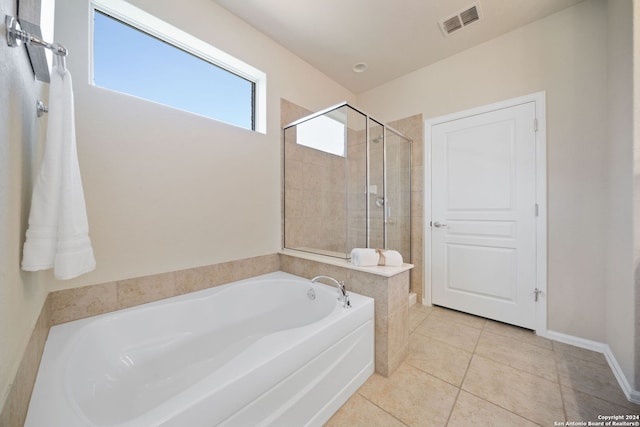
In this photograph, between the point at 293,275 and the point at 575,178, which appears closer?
the point at 575,178

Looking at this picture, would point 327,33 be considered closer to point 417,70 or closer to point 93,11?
point 417,70

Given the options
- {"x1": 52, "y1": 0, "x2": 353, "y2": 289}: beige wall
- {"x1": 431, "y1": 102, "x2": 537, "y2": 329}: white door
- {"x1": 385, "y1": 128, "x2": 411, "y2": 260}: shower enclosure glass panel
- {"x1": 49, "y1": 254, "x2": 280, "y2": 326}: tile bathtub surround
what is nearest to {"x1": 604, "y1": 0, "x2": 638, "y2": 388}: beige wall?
{"x1": 431, "y1": 102, "x2": 537, "y2": 329}: white door

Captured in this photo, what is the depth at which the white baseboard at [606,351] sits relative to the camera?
128cm

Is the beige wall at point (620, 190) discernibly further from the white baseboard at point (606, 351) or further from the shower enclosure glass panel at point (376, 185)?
the shower enclosure glass panel at point (376, 185)

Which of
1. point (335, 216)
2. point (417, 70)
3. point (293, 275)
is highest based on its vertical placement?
point (417, 70)

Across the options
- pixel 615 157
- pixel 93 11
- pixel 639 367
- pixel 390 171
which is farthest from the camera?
pixel 390 171

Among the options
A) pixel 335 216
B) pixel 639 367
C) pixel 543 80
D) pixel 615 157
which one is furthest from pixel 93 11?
pixel 639 367

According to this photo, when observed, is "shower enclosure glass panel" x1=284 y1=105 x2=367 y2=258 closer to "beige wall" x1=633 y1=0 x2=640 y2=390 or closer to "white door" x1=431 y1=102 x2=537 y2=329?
"white door" x1=431 y1=102 x2=537 y2=329

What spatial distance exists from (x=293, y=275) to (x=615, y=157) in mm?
2453

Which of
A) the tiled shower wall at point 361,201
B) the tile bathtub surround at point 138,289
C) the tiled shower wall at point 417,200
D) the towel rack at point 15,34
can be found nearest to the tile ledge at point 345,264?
the tiled shower wall at point 361,201

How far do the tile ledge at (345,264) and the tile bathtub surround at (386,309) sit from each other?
0.03 metres

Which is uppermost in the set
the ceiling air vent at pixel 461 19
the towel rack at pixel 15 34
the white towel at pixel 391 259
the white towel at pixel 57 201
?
the ceiling air vent at pixel 461 19

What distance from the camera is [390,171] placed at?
98.3 inches

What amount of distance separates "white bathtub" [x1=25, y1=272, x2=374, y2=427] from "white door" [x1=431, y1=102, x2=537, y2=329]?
1437mm
